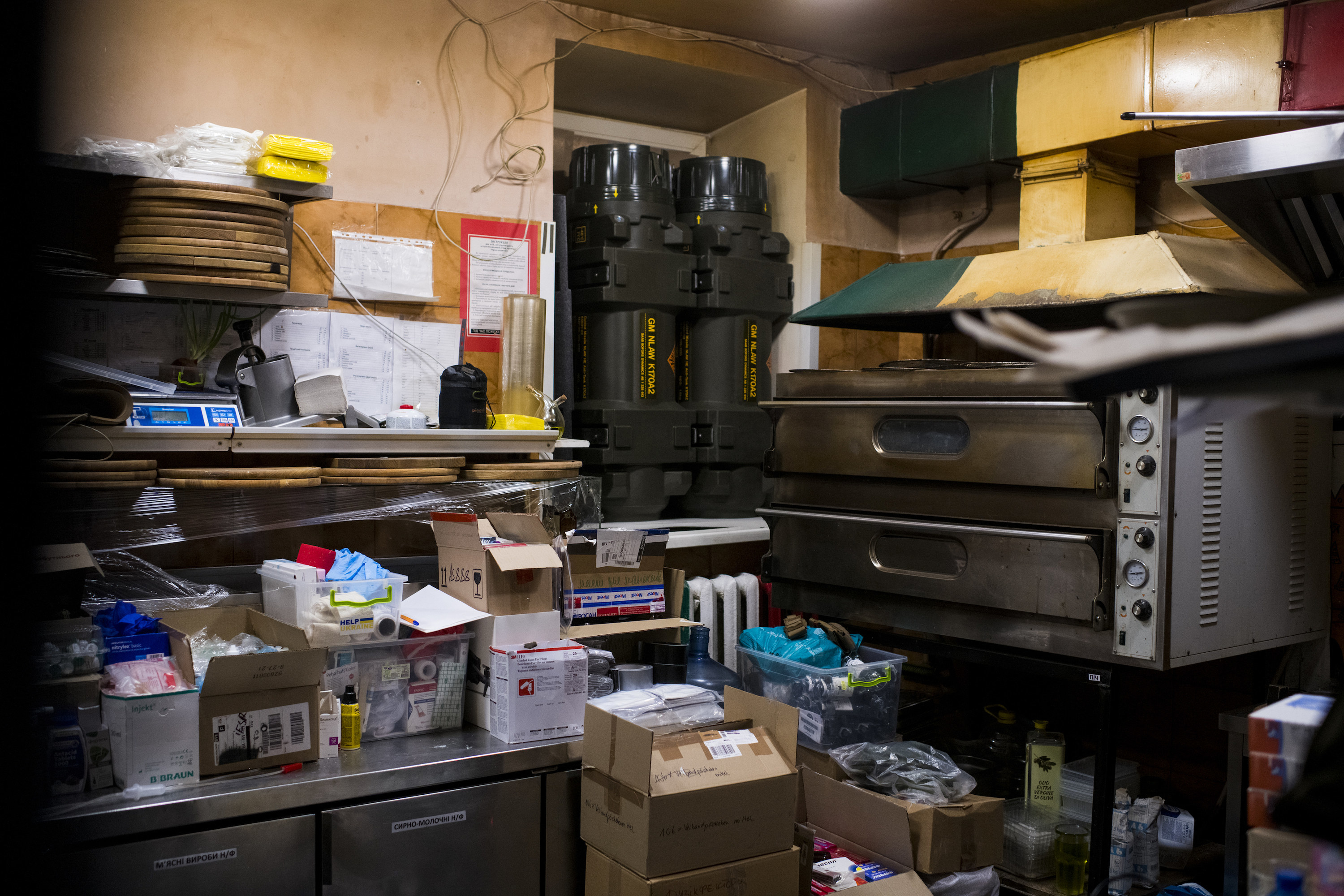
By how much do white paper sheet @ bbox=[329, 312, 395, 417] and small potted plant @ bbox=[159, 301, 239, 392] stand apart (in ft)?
1.07

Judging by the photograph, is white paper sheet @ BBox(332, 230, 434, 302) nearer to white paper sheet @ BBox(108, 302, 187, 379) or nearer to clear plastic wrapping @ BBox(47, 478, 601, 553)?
white paper sheet @ BBox(108, 302, 187, 379)

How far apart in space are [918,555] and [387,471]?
4.56 feet

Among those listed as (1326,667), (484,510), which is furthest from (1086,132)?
(484,510)

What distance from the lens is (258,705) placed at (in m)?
1.90

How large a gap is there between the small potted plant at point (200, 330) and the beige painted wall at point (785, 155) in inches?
85.1

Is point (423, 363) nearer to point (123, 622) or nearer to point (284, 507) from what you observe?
point (284, 507)

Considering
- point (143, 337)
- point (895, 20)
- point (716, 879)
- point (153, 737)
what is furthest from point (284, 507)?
point (895, 20)

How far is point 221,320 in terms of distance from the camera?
2631mm

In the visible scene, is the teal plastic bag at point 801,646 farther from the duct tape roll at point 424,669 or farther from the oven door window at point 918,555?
the duct tape roll at point 424,669

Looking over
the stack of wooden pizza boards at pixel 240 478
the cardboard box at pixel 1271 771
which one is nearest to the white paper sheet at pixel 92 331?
the stack of wooden pizza boards at pixel 240 478

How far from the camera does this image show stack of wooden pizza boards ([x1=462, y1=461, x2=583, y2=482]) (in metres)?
2.69

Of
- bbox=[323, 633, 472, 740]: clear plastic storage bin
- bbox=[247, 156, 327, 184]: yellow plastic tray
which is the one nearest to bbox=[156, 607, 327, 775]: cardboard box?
bbox=[323, 633, 472, 740]: clear plastic storage bin

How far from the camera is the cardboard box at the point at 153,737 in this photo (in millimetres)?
1745

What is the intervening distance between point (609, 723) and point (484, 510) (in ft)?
2.84
